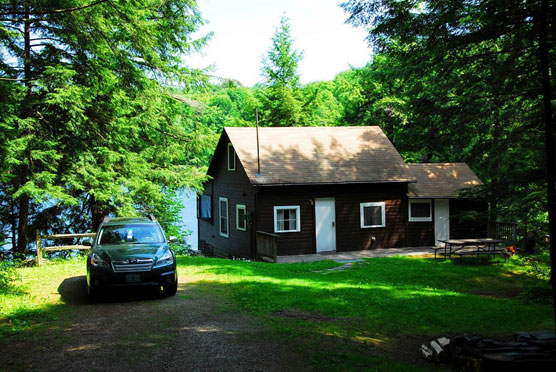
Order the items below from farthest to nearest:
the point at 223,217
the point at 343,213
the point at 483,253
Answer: the point at 223,217, the point at 343,213, the point at 483,253

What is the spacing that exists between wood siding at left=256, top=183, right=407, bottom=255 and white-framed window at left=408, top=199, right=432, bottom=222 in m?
0.46

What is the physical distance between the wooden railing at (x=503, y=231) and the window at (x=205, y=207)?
1497 cm

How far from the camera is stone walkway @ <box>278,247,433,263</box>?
19.2m

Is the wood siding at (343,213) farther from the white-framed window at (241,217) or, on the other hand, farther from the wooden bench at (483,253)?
the wooden bench at (483,253)

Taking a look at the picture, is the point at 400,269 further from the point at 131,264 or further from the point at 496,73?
the point at 131,264

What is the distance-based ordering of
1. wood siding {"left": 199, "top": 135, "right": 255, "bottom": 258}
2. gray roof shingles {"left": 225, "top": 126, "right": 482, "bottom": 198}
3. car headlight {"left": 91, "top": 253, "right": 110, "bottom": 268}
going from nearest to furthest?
car headlight {"left": 91, "top": 253, "right": 110, "bottom": 268}
gray roof shingles {"left": 225, "top": 126, "right": 482, "bottom": 198}
wood siding {"left": 199, "top": 135, "right": 255, "bottom": 258}

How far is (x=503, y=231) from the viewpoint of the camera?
21922 mm

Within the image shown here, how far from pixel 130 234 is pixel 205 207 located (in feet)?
58.1

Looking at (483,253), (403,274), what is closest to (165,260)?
(403,274)

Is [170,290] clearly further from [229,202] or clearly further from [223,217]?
[223,217]

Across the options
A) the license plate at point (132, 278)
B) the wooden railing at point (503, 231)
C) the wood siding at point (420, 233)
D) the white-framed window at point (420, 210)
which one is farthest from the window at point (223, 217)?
the license plate at point (132, 278)

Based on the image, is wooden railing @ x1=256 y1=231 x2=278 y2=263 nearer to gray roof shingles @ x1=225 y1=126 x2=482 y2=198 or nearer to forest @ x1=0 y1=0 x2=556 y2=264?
gray roof shingles @ x1=225 y1=126 x2=482 y2=198

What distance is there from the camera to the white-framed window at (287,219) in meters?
20.5

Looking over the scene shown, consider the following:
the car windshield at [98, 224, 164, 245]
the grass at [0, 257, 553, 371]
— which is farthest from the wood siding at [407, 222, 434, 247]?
the car windshield at [98, 224, 164, 245]
